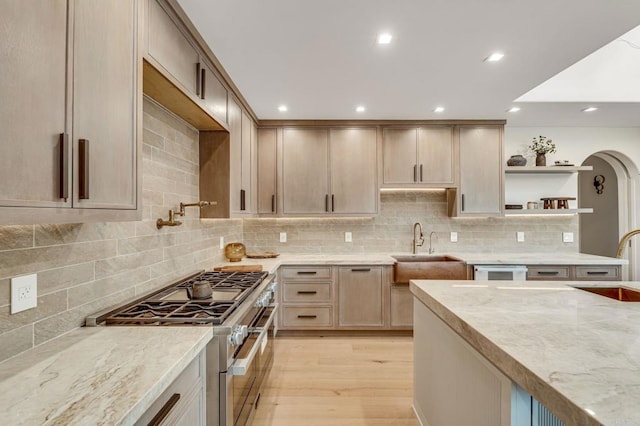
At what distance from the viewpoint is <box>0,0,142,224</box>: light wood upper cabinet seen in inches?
31.9

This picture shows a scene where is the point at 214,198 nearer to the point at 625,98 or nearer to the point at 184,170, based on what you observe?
the point at 184,170

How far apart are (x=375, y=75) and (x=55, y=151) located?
2.29 metres

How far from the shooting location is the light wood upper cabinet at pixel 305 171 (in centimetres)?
388

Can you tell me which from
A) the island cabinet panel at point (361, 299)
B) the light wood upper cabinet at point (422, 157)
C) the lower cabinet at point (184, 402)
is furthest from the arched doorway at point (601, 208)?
the lower cabinet at point (184, 402)

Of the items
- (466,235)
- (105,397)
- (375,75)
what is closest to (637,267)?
(466,235)

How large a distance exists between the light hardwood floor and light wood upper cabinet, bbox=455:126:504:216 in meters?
1.76

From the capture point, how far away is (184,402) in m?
1.18

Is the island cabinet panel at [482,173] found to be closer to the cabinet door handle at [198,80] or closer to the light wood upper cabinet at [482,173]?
the light wood upper cabinet at [482,173]

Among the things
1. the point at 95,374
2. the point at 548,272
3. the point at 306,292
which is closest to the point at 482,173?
the point at 548,272

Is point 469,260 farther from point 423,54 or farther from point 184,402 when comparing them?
point 184,402

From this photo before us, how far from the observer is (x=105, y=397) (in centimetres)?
85

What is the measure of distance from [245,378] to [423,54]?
93.6 inches

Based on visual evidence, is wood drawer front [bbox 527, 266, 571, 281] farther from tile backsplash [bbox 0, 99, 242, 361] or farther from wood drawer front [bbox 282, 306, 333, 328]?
tile backsplash [bbox 0, 99, 242, 361]

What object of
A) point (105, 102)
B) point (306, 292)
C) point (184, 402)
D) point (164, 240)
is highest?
point (105, 102)
